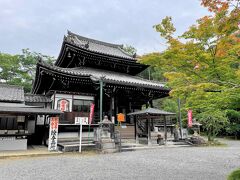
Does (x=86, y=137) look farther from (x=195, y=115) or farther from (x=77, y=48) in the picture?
(x=195, y=115)

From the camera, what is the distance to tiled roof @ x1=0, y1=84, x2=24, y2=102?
43.1ft

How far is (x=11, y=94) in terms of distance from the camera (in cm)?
1423

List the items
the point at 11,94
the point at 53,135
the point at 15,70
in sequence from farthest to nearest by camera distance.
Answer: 1. the point at 15,70
2. the point at 11,94
3. the point at 53,135

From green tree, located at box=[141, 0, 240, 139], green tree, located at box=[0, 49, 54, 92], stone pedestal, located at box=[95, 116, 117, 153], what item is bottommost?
stone pedestal, located at box=[95, 116, 117, 153]

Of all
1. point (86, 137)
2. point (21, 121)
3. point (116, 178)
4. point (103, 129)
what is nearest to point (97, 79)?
point (103, 129)

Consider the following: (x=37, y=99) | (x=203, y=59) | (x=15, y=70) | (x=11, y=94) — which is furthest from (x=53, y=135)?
(x=15, y=70)

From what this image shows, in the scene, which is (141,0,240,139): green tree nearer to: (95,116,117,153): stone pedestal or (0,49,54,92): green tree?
(95,116,117,153): stone pedestal

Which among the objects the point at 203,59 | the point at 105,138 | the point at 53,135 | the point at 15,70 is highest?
the point at 15,70

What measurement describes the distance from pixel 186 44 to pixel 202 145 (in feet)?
39.5

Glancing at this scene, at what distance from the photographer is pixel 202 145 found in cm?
1462

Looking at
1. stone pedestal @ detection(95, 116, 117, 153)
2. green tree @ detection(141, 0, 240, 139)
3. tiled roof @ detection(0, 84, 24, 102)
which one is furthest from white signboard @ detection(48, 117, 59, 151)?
green tree @ detection(141, 0, 240, 139)

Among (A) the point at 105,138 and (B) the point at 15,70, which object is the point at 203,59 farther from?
(B) the point at 15,70

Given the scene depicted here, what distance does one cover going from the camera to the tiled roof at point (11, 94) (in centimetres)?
1315

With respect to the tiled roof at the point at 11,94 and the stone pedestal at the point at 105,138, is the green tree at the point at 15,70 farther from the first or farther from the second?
the stone pedestal at the point at 105,138
